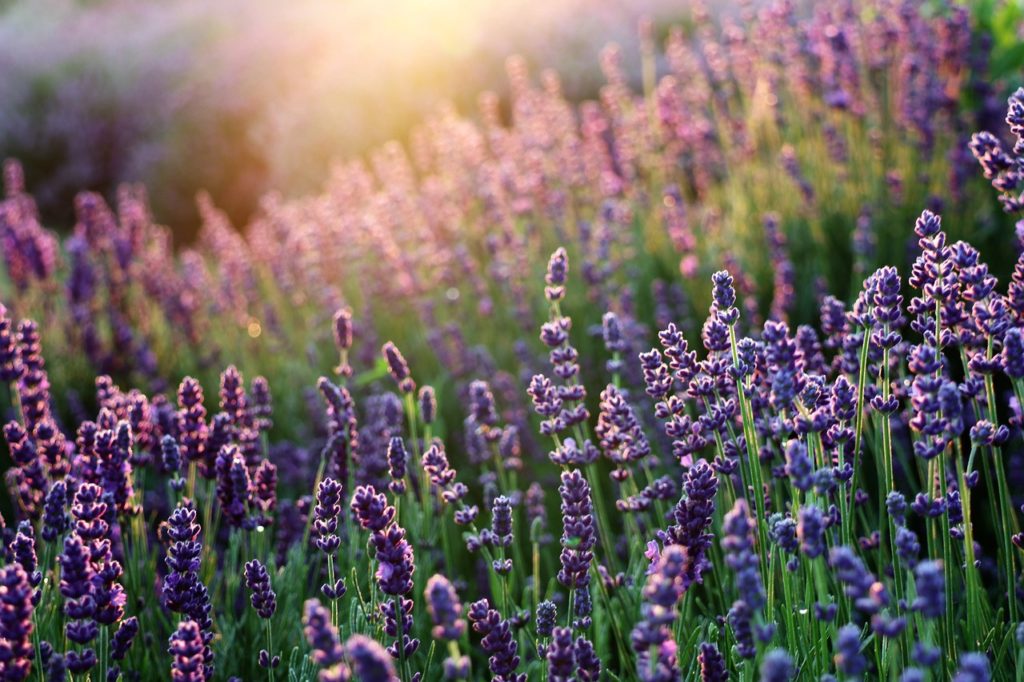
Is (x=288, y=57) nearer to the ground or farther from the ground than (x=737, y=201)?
farther from the ground

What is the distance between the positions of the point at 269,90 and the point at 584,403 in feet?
30.0

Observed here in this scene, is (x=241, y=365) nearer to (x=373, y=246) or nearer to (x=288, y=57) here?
(x=373, y=246)

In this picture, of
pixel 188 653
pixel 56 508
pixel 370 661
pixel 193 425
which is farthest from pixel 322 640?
pixel 193 425

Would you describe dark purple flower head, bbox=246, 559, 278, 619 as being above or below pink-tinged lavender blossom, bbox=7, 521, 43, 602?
below

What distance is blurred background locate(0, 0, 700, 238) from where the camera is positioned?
34.6 ft

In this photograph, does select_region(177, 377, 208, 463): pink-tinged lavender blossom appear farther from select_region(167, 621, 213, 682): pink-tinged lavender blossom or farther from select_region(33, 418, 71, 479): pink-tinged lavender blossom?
select_region(167, 621, 213, 682): pink-tinged lavender blossom

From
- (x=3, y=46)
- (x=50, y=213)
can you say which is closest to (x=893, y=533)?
(x=50, y=213)

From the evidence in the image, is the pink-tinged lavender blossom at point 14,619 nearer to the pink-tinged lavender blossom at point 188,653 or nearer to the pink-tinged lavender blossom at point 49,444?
the pink-tinged lavender blossom at point 188,653

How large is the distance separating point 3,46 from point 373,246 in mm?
11600

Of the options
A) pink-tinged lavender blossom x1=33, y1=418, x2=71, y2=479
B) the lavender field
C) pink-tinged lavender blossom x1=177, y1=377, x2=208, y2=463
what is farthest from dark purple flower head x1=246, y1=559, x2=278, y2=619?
pink-tinged lavender blossom x1=33, y1=418, x2=71, y2=479

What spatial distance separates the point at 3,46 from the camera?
14.1 meters

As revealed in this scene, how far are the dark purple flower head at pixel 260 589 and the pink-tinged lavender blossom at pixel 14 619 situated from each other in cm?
42

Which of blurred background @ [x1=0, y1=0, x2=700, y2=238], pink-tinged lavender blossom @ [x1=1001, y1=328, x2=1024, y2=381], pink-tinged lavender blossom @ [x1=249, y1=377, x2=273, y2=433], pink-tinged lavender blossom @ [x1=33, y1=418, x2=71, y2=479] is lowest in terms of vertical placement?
pink-tinged lavender blossom @ [x1=249, y1=377, x2=273, y2=433]

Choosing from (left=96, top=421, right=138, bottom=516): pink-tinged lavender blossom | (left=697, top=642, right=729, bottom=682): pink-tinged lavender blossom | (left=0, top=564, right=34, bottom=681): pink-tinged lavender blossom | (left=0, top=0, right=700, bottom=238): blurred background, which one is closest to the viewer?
(left=0, top=564, right=34, bottom=681): pink-tinged lavender blossom
